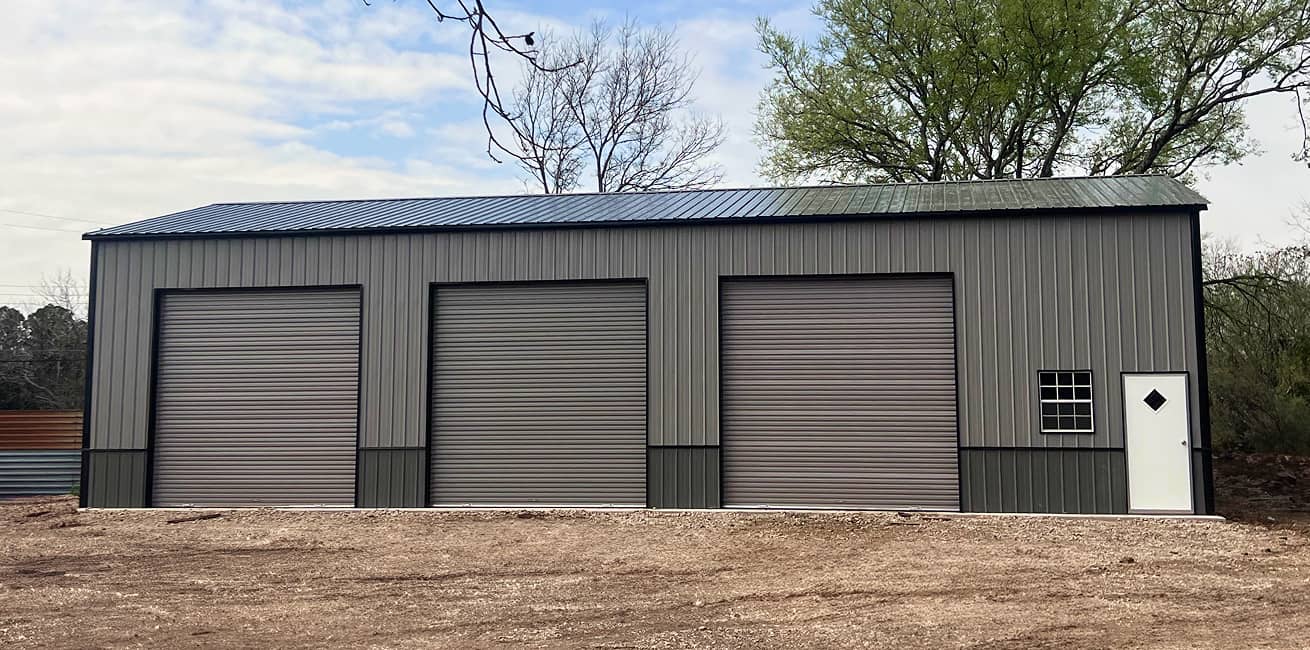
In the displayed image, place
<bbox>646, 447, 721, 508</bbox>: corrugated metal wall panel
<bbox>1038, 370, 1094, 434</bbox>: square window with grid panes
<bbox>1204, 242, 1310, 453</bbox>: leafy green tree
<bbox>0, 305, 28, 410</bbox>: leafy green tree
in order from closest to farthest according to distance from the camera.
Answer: <bbox>1038, 370, 1094, 434</bbox>: square window with grid panes, <bbox>646, 447, 721, 508</bbox>: corrugated metal wall panel, <bbox>1204, 242, 1310, 453</bbox>: leafy green tree, <bbox>0, 305, 28, 410</bbox>: leafy green tree

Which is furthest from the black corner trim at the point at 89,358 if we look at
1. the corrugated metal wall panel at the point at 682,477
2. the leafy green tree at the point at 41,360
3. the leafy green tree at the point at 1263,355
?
the leafy green tree at the point at 41,360

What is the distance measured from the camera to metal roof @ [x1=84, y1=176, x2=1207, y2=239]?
15445 millimetres

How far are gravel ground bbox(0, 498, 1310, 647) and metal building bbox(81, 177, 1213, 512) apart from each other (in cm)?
83

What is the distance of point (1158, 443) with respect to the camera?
14344 millimetres

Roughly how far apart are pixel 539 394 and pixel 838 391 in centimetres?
433

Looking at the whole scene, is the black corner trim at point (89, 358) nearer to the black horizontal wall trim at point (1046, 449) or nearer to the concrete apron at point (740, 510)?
the concrete apron at point (740, 510)

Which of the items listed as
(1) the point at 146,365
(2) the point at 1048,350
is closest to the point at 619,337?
(2) the point at 1048,350

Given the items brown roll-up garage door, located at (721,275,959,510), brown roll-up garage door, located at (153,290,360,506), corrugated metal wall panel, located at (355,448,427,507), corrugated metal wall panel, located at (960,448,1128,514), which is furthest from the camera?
brown roll-up garage door, located at (153,290,360,506)

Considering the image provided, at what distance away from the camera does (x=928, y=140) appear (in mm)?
28812

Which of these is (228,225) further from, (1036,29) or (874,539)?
(1036,29)

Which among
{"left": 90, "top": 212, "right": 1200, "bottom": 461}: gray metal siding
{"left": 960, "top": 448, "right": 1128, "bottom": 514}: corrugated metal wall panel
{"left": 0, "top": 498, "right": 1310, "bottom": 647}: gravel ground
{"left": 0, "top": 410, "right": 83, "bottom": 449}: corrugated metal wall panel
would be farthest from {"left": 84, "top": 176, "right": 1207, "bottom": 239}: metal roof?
{"left": 0, "top": 410, "right": 83, "bottom": 449}: corrugated metal wall panel

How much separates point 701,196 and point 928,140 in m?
12.8

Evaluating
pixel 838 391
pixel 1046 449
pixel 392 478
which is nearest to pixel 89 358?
pixel 392 478

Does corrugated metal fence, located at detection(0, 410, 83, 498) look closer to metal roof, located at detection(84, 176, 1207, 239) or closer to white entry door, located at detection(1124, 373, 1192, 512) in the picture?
metal roof, located at detection(84, 176, 1207, 239)
